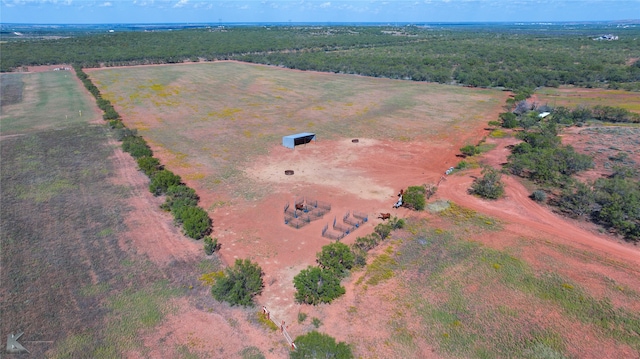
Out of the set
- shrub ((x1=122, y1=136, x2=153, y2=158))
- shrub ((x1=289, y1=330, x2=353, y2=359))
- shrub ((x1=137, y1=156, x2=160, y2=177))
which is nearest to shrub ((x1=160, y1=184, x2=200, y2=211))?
shrub ((x1=137, y1=156, x2=160, y2=177))

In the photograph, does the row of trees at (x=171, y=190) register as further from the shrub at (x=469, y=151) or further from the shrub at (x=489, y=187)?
the shrub at (x=469, y=151)

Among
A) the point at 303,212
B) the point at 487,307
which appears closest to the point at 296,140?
the point at 303,212

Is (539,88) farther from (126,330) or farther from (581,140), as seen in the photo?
(126,330)

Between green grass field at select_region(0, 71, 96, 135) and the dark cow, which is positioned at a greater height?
green grass field at select_region(0, 71, 96, 135)

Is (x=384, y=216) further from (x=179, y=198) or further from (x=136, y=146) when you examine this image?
(x=136, y=146)

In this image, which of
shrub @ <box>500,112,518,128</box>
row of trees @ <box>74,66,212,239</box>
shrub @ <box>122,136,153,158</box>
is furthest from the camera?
shrub @ <box>500,112,518,128</box>

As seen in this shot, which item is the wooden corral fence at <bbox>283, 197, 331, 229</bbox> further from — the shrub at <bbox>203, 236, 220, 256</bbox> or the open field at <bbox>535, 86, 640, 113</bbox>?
the open field at <bbox>535, 86, 640, 113</bbox>
